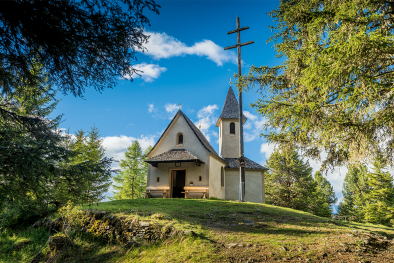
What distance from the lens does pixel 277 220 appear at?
8.83 metres

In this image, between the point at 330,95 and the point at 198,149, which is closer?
the point at 330,95

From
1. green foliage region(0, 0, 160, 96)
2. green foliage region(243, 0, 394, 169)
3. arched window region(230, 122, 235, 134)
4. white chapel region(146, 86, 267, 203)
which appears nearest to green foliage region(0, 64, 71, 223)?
green foliage region(0, 0, 160, 96)

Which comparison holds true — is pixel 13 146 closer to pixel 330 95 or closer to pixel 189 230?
pixel 189 230

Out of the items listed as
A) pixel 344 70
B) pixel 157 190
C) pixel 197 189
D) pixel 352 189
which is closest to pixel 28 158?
pixel 344 70

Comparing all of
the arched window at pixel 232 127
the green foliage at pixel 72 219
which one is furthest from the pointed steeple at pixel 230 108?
the green foliage at pixel 72 219

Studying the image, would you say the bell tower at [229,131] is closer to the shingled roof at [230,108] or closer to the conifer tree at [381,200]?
the shingled roof at [230,108]

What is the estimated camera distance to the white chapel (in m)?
16.7

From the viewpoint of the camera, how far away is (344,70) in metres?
5.51

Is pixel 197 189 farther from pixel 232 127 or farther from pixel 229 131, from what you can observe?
pixel 232 127

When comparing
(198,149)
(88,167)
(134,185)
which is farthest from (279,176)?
(88,167)

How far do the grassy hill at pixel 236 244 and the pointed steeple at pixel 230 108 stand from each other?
45.6 ft

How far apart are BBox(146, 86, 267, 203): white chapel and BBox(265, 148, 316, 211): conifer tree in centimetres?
856

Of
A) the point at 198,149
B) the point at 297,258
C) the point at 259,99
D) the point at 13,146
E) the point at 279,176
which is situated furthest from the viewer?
the point at 279,176

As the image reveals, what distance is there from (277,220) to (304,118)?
175 inches
